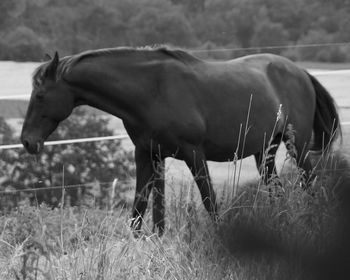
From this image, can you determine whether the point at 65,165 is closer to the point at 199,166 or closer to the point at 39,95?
the point at 39,95

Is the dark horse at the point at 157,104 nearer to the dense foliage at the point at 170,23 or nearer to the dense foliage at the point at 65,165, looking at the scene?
the dense foliage at the point at 65,165

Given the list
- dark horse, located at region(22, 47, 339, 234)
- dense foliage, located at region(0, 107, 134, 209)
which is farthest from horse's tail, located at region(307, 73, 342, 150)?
dense foliage, located at region(0, 107, 134, 209)

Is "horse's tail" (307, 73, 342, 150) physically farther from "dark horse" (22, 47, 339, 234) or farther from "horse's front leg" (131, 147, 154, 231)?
"horse's front leg" (131, 147, 154, 231)

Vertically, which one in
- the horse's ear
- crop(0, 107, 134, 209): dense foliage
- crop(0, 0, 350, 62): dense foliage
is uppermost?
the horse's ear

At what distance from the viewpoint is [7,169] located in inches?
273

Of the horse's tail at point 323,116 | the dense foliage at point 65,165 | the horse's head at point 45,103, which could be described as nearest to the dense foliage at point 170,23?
the dense foliage at point 65,165

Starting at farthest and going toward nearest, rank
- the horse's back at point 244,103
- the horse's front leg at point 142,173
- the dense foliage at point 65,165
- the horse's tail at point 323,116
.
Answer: the dense foliage at point 65,165
the horse's tail at point 323,116
the horse's back at point 244,103
the horse's front leg at point 142,173

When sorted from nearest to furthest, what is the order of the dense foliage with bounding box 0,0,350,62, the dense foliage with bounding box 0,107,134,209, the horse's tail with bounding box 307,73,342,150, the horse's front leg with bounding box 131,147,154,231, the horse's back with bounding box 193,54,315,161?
the horse's front leg with bounding box 131,147,154,231
the horse's back with bounding box 193,54,315,161
the horse's tail with bounding box 307,73,342,150
the dense foliage with bounding box 0,107,134,209
the dense foliage with bounding box 0,0,350,62

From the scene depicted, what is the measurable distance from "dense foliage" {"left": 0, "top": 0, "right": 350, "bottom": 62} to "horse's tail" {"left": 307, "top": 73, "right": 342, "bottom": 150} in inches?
225

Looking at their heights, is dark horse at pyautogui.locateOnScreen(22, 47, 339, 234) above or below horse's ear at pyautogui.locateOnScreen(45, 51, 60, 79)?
below

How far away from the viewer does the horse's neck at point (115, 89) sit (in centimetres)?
500

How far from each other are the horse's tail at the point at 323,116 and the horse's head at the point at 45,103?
6.42 ft

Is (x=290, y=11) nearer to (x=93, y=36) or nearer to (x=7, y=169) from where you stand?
(x=93, y=36)

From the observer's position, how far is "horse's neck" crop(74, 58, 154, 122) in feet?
16.4
